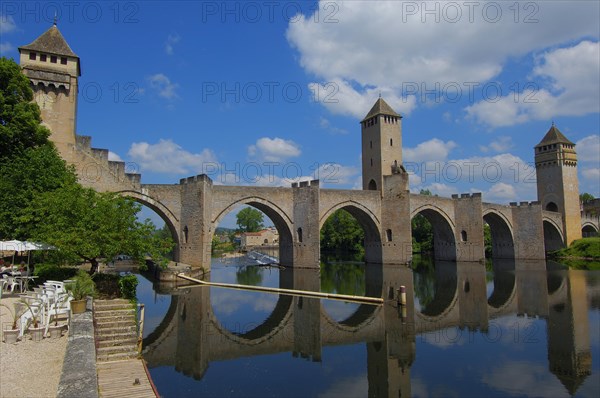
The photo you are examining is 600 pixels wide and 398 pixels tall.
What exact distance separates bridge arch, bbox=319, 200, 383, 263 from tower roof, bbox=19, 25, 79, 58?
69.2 ft

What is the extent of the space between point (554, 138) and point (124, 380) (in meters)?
55.1

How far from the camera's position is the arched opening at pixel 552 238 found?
4825cm

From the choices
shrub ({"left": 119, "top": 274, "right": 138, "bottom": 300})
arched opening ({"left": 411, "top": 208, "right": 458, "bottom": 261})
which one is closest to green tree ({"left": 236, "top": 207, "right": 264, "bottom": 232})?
arched opening ({"left": 411, "top": 208, "right": 458, "bottom": 261})

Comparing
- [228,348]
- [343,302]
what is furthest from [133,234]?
[343,302]

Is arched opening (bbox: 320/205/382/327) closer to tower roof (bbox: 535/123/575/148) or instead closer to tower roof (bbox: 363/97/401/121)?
tower roof (bbox: 363/97/401/121)

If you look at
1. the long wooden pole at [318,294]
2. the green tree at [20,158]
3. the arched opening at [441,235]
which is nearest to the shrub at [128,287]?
the green tree at [20,158]

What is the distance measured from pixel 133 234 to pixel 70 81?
15710 millimetres

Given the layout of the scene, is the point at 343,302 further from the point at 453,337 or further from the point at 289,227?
the point at 289,227

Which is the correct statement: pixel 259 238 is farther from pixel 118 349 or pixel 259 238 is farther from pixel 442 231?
pixel 118 349

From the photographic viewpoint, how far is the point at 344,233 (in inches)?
2299

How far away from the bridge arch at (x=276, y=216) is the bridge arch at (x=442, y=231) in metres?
13.2

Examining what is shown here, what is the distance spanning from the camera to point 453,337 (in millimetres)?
12344

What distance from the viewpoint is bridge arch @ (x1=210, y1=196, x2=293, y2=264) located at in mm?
29453

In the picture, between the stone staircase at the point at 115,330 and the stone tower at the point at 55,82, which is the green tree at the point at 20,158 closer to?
the stone tower at the point at 55,82
